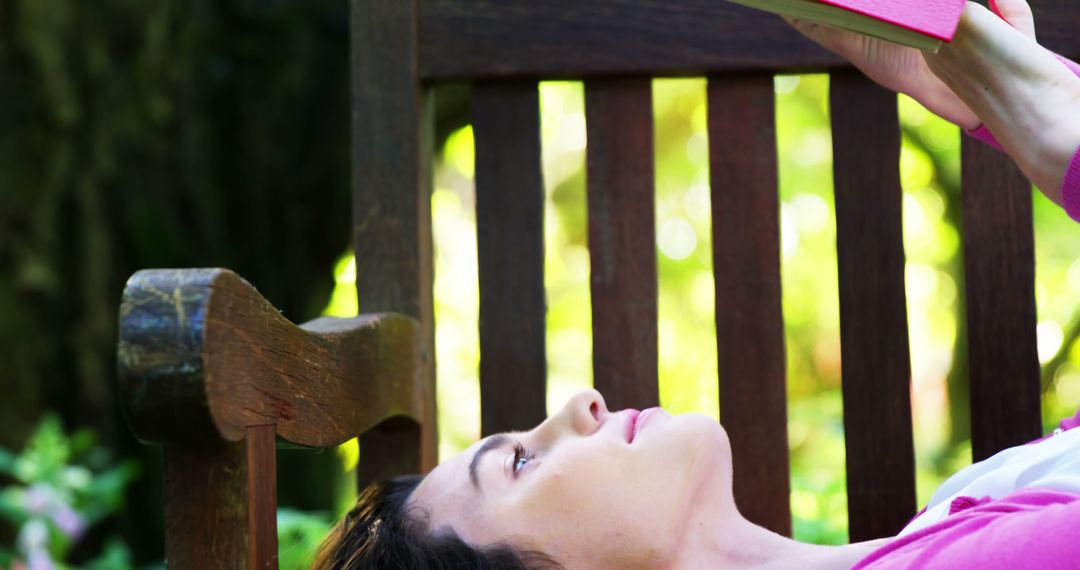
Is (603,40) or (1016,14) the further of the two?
(603,40)

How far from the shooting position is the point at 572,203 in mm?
7078

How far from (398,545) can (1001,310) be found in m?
0.69

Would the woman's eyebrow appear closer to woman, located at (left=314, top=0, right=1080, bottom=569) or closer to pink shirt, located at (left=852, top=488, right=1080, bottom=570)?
woman, located at (left=314, top=0, right=1080, bottom=569)

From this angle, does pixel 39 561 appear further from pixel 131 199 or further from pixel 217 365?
pixel 217 365

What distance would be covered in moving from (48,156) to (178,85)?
1.06 feet

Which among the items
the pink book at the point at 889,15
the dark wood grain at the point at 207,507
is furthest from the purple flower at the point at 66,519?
the pink book at the point at 889,15

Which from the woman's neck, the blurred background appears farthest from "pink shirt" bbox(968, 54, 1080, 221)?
the blurred background

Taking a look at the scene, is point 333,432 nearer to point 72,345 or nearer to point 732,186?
point 732,186

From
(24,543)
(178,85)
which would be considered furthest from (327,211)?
(24,543)

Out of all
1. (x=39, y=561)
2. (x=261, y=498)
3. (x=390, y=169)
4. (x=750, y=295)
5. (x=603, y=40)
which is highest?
(x=603, y=40)

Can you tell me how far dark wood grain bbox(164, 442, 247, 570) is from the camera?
77 centimetres

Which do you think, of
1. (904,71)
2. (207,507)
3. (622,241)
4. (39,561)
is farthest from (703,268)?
(207,507)

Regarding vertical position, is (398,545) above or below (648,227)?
below

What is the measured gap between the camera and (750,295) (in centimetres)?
130
